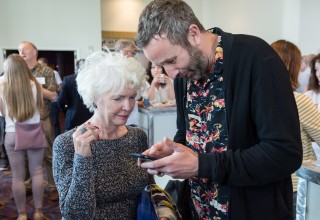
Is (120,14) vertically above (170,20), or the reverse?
(120,14)

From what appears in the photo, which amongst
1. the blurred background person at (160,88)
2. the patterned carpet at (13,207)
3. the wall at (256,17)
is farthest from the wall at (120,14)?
the patterned carpet at (13,207)

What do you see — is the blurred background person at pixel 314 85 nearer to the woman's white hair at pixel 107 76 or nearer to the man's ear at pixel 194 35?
the woman's white hair at pixel 107 76

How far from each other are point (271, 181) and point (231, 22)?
7.89 m

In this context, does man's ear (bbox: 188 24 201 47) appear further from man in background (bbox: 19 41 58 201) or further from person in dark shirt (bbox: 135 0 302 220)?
man in background (bbox: 19 41 58 201)

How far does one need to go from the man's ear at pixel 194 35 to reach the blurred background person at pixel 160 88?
3.16 meters

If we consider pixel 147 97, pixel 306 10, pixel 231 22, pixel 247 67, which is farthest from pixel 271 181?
pixel 231 22

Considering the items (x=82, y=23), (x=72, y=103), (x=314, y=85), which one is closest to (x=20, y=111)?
(x=72, y=103)

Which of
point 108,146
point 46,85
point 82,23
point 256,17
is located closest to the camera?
point 108,146

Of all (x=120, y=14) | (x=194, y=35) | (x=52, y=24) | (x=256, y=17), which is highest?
(x=120, y=14)

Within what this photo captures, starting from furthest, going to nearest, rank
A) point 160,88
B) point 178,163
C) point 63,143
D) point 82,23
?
point 82,23 → point 160,88 → point 63,143 → point 178,163

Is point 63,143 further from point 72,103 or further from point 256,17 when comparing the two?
point 256,17

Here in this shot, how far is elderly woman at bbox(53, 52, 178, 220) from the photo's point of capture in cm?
130

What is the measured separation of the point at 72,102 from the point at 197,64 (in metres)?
2.53

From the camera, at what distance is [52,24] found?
23.9 ft
